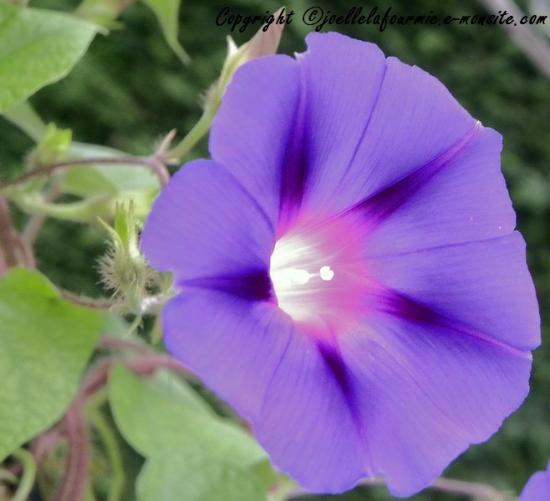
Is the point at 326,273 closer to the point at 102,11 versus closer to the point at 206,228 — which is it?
the point at 206,228

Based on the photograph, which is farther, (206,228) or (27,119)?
(27,119)

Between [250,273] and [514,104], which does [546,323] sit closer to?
[514,104]

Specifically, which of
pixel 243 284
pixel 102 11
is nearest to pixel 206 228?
pixel 243 284

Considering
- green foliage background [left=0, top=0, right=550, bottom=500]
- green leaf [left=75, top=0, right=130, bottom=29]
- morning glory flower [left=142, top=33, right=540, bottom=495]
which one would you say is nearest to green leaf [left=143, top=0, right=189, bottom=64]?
green leaf [left=75, top=0, right=130, bottom=29]

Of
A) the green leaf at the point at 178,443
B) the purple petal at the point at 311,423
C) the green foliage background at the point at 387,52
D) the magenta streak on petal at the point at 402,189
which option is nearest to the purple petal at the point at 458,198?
the magenta streak on petal at the point at 402,189

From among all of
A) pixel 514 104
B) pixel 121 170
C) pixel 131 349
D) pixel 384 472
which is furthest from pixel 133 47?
pixel 384 472

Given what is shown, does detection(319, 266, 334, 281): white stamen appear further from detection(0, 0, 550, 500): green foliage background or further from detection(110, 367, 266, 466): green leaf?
detection(0, 0, 550, 500): green foliage background
